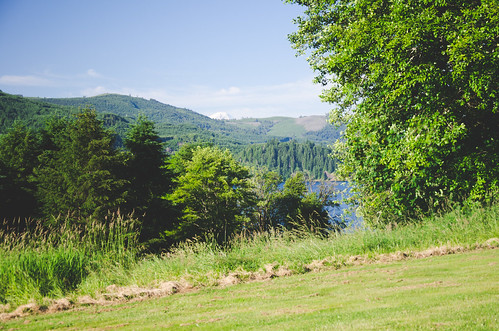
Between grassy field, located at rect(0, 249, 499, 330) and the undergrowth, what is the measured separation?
133 cm

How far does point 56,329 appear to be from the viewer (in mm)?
A: 5168

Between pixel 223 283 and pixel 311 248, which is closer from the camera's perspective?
pixel 223 283

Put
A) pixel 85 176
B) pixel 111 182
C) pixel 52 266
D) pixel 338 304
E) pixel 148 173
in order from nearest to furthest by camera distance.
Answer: pixel 338 304 < pixel 52 266 < pixel 85 176 < pixel 111 182 < pixel 148 173

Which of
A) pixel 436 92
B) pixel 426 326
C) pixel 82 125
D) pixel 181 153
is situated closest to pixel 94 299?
pixel 426 326

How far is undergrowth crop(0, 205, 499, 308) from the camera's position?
7.75 metres

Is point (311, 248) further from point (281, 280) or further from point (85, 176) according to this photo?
point (85, 176)

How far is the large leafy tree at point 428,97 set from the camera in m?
8.51

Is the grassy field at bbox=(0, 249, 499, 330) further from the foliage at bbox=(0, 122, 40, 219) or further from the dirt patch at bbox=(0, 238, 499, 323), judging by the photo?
the foliage at bbox=(0, 122, 40, 219)

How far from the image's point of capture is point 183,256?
31.3 feet

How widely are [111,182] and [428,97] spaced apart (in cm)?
2250

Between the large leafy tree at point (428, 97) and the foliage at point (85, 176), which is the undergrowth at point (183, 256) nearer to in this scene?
the large leafy tree at point (428, 97)

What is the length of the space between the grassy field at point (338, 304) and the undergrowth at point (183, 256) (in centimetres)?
133

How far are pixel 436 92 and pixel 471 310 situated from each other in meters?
7.03

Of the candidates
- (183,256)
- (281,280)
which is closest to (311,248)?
(281,280)
